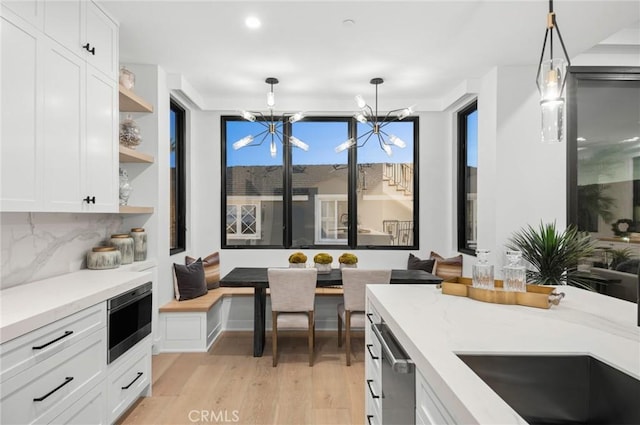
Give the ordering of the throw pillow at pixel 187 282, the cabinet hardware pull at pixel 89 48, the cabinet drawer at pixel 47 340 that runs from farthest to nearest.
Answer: the throw pillow at pixel 187 282 < the cabinet hardware pull at pixel 89 48 < the cabinet drawer at pixel 47 340

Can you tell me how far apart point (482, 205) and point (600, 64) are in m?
1.78

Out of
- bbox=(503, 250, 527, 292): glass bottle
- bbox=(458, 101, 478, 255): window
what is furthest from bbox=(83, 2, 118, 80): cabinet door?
bbox=(458, 101, 478, 255): window

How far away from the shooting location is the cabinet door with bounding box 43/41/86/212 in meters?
2.01

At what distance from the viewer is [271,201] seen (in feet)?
16.0

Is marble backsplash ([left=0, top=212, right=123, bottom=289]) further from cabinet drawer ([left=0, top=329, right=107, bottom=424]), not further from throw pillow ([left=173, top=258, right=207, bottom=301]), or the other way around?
throw pillow ([left=173, top=258, right=207, bottom=301])

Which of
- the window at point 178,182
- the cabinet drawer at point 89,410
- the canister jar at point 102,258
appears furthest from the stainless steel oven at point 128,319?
the window at point 178,182

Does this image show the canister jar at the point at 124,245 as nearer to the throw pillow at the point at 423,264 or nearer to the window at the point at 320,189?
the window at the point at 320,189

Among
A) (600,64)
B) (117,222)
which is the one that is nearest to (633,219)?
(600,64)

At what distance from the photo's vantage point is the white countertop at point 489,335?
2.68 feet

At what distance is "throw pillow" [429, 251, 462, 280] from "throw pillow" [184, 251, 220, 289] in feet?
8.80

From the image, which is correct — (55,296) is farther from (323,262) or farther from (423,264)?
(423,264)

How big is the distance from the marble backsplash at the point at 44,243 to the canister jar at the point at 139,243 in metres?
0.24

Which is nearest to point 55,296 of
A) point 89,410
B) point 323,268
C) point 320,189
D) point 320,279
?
point 89,410

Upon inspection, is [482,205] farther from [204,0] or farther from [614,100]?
[204,0]
